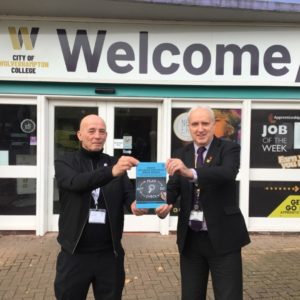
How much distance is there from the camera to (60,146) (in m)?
7.08

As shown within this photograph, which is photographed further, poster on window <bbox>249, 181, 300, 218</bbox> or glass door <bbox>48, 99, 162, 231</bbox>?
poster on window <bbox>249, 181, 300, 218</bbox>

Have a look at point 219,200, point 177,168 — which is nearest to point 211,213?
point 219,200

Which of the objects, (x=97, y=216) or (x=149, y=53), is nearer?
(x=97, y=216)

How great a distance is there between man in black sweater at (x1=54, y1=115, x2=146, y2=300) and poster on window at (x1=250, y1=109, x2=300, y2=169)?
445cm

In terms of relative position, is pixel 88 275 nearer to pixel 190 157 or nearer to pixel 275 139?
pixel 190 157

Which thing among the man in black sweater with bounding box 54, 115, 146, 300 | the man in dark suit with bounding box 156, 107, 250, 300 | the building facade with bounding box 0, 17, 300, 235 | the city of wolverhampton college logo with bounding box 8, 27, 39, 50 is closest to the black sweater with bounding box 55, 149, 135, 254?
the man in black sweater with bounding box 54, 115, 146, 300

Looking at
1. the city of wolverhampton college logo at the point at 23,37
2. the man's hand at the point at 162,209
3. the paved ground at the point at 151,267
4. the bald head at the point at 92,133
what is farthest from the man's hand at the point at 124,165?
the city of wolverhampton college logo at the point at 23,37

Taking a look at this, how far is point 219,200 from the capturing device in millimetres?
3045

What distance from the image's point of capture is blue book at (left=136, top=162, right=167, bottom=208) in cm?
295

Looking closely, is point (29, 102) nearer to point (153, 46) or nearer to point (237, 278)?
point (153, 46)

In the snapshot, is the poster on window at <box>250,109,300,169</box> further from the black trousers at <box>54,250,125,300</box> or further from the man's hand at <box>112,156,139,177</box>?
the man's hand at <box>112,156,139,177</box>

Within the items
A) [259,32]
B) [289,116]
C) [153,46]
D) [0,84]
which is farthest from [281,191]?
[0,84]

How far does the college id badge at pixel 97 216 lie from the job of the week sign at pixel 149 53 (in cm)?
402

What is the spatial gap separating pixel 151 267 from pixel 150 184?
2.80m
